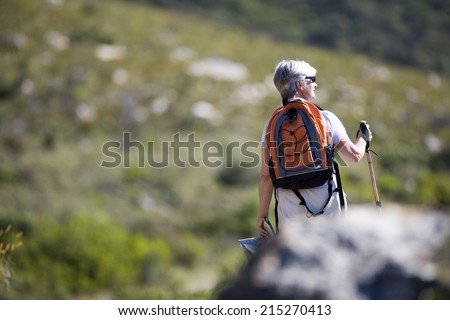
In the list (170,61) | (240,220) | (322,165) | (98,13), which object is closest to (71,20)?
(98,13)

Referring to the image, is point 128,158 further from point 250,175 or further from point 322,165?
point 322,165

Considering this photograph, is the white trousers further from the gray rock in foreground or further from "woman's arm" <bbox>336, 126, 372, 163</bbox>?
the gray rock in foreground

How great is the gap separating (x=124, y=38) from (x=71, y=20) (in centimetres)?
218

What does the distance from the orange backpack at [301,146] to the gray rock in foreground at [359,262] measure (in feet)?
3.50

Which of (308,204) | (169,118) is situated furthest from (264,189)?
(169,118)

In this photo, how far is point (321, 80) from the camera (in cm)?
2534

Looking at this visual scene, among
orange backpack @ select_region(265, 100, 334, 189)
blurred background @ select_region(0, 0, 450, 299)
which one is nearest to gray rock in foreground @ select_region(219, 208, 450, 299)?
blurred background @ select_region(0, 0, 450, 299)

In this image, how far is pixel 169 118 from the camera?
2114 centimetres

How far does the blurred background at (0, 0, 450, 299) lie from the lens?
40.5 ft

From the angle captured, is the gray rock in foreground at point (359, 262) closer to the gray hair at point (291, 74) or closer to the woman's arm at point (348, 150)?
the woman's arm at point (348, 150)

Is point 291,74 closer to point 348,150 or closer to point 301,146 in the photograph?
point 301,146

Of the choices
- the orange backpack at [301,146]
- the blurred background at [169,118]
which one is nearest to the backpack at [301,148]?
the orange backpack at [301,146]

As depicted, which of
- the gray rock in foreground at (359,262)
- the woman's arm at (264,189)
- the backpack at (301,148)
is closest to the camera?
the gray rock in foreground at (359,262)

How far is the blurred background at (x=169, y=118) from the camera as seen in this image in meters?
12.4
